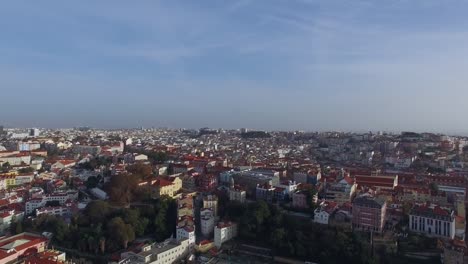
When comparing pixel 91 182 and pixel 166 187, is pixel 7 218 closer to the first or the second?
pixel 91 182

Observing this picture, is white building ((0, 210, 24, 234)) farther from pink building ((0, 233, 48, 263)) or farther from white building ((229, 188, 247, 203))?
white building ((229, 188, 247, 203))

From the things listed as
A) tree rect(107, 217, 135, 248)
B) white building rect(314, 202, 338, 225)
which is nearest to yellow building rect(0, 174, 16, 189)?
tree rect(107, 217, 135, 248)

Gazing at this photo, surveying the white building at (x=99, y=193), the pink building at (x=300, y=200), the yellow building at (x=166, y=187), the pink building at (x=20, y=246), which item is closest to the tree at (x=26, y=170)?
the white building at (x=99, y=193)

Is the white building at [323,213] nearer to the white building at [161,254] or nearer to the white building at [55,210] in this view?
the white building at [161,254]

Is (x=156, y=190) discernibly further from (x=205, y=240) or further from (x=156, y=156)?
(x=156, y=156)

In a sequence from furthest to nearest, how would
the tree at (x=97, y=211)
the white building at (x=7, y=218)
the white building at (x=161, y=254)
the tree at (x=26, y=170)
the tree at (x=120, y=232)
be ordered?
1. the tree at (x=26, y=170)
2. the white building at (x=7, y=218)
3. the tree at (x=97, y=211)
4. the tree at (x=120, y=232)
5. the white building at (x=161, y=254)
